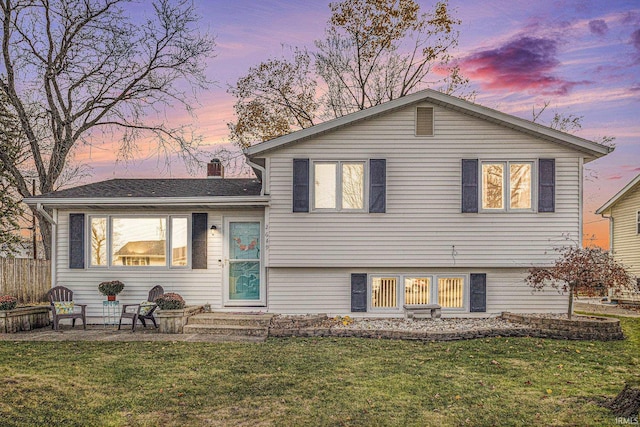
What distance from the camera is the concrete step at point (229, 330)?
9695 mm

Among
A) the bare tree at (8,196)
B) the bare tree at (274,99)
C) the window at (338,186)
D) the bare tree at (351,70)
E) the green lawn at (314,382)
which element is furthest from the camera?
the bare tree at (274,99)

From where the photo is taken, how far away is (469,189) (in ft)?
35.4

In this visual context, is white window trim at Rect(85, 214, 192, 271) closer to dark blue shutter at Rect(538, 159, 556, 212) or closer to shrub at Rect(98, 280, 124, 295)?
shrub at Rect(98, 280, 124, 295)

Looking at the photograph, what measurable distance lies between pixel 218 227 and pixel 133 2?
12.1 metres

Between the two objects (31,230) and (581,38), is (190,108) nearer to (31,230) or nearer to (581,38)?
(31,230)

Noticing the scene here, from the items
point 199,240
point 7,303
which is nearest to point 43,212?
point 7,303

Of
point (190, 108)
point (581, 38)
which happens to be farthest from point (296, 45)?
point (581, 38)

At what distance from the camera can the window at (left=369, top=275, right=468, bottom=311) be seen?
11.1 meters

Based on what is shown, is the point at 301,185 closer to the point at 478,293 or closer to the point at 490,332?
the point at 478,293

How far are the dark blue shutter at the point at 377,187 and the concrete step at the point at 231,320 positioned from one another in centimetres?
346

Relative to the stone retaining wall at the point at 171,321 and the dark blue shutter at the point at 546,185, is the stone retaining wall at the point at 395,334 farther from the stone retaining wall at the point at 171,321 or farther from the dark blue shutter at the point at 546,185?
the dark blue shutter at the point at 546,185

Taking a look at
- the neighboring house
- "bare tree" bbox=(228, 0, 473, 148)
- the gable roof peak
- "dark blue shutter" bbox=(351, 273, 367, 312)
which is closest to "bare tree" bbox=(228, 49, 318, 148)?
"bare tree" bbox=(228, 0, 473, 148)

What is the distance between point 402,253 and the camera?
10812mm

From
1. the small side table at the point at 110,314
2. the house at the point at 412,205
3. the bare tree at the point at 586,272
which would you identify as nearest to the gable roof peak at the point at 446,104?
the house at the point at 412,205
